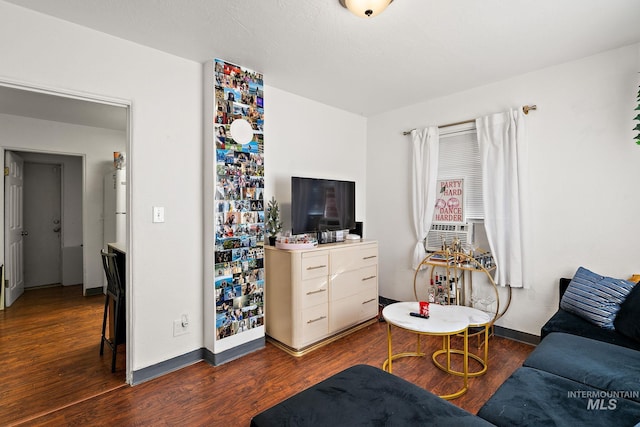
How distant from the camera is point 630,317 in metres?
1.99

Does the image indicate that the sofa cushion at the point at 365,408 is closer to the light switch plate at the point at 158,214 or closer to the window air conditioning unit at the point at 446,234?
the light switch plate at the point at 158,214

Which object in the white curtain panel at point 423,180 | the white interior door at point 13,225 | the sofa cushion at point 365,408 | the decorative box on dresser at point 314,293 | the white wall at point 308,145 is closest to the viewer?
the sofa cushion at point 365,408

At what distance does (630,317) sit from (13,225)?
676 centimetres

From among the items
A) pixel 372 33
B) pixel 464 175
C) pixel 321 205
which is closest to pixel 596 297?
pixel 464 175

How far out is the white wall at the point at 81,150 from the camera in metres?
3.99

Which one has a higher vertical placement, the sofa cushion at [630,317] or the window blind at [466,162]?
the window blind at [466,162]

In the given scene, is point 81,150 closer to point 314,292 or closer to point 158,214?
point 158,214

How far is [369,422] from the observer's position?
1.18 metres

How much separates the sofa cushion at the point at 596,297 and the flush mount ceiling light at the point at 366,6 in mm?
2391

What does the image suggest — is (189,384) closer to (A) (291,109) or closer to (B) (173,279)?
(B) (173,279)

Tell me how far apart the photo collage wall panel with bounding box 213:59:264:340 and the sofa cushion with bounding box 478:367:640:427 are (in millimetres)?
1992

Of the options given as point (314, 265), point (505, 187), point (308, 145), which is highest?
point (308, 145)

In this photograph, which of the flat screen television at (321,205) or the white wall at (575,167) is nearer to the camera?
Result: the white wall at (575,167)

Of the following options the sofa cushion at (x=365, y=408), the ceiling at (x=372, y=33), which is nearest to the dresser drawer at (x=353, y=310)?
the sofa cushion at (x=365, y=408)
